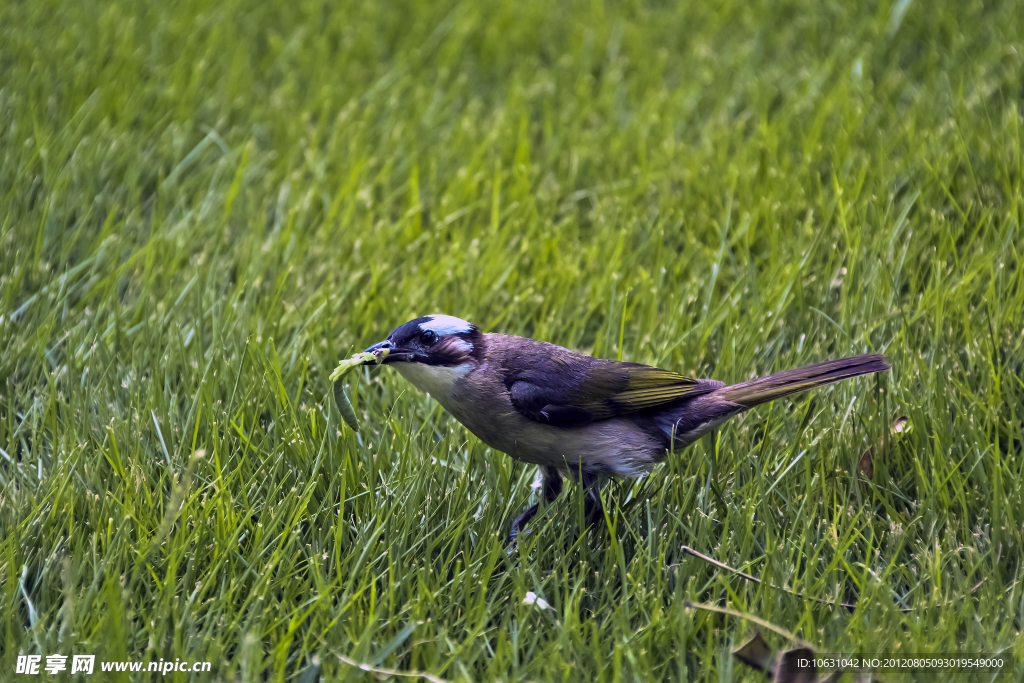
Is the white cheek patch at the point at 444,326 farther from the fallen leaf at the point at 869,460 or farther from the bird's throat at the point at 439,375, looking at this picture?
the fallen leaf at the point at 869,460

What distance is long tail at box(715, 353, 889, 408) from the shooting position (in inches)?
139

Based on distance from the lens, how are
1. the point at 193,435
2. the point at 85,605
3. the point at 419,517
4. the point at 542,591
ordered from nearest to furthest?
the point at 85,605 < the point at 542,591 < the point at 419,517 < the point at 193,435

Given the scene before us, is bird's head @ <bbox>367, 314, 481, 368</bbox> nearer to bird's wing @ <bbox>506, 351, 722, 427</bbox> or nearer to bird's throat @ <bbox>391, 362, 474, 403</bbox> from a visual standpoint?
bird's throat @ <bbox>391, 362, 474, 403</bbox>

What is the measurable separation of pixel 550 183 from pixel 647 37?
6.70 feet

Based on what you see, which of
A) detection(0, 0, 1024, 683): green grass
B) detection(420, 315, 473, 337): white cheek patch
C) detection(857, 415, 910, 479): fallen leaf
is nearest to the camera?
detection(0, 0, 1024, 683): green grass

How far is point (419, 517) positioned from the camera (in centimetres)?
338

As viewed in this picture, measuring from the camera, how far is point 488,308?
4.86 m

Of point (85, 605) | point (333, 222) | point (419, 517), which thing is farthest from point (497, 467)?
point (333, 222)

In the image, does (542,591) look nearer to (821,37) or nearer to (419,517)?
(419,517)

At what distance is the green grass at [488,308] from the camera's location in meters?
2.99

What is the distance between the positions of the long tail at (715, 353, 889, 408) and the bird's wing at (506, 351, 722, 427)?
0.56 feet

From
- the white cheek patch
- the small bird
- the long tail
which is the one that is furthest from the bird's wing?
the white cheek patch

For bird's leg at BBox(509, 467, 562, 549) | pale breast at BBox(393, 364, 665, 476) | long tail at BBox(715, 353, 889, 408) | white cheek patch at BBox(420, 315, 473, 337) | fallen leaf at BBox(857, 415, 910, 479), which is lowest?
bird's leg at BBox(509, 467, 562, 549)

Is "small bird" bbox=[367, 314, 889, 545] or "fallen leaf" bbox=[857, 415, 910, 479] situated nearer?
"small bird" bbox=[367, 314, 889, 545]
